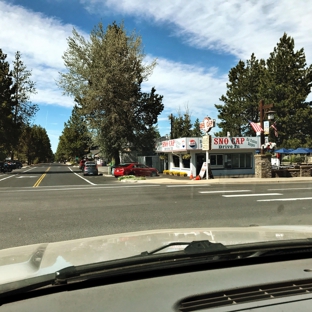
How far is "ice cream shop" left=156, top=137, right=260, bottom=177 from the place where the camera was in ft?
105

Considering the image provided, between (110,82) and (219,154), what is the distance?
13.5m

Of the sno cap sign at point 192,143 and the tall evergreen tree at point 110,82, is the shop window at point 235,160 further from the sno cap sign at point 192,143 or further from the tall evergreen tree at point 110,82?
the tall evergreen tree at point 110,82

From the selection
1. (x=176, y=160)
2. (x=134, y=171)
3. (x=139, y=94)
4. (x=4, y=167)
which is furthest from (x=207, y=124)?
(x=4, y=167)

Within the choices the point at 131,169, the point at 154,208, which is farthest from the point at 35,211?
the point at 131,169

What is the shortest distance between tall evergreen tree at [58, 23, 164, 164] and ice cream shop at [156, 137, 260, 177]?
20.0 feet

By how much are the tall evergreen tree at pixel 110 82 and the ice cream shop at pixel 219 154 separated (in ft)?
20.0

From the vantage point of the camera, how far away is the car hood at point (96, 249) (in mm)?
2693

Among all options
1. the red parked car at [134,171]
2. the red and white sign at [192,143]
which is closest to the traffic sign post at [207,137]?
the red and white sign at [192,143]

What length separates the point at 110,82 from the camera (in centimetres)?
3719

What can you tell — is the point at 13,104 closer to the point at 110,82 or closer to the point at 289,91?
the point at 110,82

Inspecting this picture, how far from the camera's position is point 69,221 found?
379 inches

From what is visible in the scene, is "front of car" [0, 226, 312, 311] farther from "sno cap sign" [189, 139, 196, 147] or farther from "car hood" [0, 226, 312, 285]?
"sno cap sign" [189, 139, 196, 147]

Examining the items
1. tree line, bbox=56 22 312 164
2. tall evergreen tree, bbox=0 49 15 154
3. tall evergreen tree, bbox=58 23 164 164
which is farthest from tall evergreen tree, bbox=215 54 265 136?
tall evergreen tree, bbox=0 49 15 154

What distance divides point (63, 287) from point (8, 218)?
864cm
